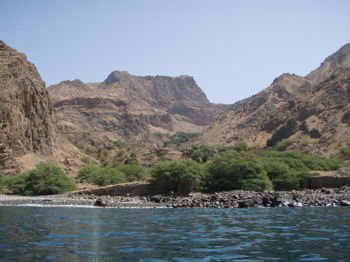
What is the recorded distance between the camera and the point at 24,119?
64188 mm

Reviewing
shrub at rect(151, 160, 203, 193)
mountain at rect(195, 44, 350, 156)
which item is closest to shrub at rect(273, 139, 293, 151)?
mountain at rect(195, 44, 350, 156)

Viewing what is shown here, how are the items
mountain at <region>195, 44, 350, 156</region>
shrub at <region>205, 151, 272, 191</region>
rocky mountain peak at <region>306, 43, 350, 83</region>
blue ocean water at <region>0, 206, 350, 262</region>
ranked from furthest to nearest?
rocky mountain peak at <region>306, 43, 350, 83</region> → mountain at <region>195, 44, 350, 156</region> → shrub at <region>205, 151, 272, 191</region> → blue ocean water at <region>0, 206, 350, 262</region>

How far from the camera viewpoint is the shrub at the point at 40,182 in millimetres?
50250

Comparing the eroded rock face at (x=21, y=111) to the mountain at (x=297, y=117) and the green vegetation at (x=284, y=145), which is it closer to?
the green vegetation at (x=284, y=145)

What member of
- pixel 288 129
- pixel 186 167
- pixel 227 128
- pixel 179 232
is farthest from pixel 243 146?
pixel 179 232

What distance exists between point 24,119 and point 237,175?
40516mm

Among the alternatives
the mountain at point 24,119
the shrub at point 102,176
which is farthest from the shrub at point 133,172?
the mountain at point 24,119

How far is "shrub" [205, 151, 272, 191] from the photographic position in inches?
1734

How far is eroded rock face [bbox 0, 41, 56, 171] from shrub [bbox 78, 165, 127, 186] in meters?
10.1

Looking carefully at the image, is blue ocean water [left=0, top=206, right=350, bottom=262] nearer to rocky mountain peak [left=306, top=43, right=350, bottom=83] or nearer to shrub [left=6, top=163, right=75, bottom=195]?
shrub [left=6, top=163, right=75, bottom=195]

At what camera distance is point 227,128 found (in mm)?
122938

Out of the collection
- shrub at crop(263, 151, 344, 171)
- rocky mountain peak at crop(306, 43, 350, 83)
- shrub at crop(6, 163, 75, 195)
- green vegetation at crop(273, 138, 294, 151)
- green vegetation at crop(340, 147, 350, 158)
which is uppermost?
rocky mountain peak at crop(306, 43, 350, 83)

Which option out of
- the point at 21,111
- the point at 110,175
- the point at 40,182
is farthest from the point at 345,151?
the point at 21,111

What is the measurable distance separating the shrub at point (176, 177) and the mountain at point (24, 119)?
25.0 meters
